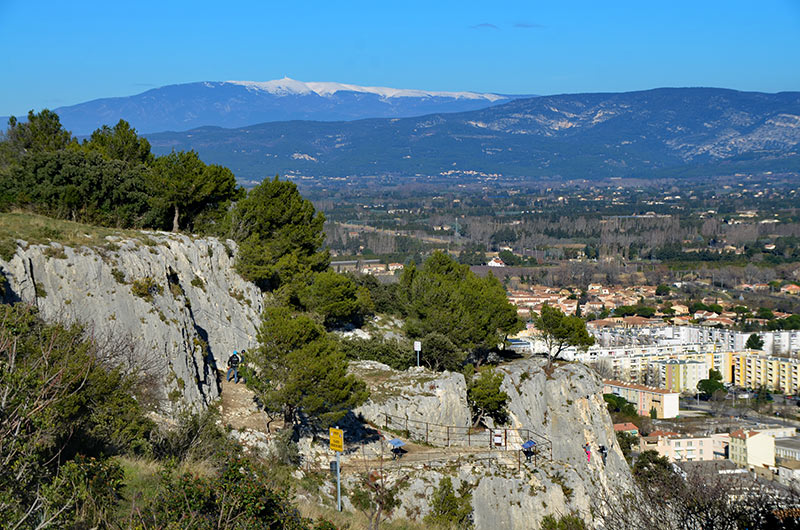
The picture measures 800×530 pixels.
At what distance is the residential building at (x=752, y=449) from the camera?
40.7 metres

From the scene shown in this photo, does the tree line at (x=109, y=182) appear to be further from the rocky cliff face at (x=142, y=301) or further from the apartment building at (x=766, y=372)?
the apartment building at (x=766, y=372)

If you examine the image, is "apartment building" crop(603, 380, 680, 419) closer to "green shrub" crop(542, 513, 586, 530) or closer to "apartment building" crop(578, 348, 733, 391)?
"apartment building" crop(578, 348, 733, 391)

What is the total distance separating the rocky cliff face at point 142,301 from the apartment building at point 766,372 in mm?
57502

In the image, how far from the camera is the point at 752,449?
41406 millimetres

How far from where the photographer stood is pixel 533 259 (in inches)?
4779

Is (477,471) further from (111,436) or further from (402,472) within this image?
(111,436)

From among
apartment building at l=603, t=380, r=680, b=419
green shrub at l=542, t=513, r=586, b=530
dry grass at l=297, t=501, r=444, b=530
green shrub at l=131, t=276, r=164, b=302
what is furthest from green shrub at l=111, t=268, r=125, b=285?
apartment building at l=603, t=380, r=680, b=419

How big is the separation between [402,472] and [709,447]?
3196cm

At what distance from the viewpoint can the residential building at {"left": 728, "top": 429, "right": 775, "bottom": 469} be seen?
133 ft

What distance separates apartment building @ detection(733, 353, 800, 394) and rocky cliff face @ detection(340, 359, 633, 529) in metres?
46.6

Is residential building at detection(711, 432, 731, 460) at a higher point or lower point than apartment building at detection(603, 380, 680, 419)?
higher

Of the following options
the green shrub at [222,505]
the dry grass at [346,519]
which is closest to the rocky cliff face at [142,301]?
the dry grass at [346,519]

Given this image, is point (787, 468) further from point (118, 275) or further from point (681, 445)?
point (118, 275)

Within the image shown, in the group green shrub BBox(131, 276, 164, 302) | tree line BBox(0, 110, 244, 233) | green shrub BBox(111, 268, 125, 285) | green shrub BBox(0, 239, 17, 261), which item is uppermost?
tree line BBox(0, 110, 244, 233)
